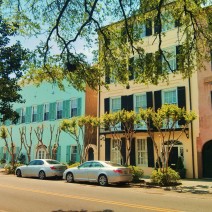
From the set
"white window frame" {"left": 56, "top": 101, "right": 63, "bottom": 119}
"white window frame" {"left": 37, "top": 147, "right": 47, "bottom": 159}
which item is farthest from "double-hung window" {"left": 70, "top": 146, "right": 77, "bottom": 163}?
"white window frame" {"left": 37, "top": 147, "right": 47, "bottom": 159}

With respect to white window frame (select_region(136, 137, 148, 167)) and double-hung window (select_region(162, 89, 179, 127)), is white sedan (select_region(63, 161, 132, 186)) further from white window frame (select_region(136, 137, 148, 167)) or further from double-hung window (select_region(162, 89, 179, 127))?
double-hung window (select_region(162, 89, 179, 127))

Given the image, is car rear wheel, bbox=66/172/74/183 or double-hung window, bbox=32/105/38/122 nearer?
car rear wheel, bbox=66/172/74/183

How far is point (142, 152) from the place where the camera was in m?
24.7

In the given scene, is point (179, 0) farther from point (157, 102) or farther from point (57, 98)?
point (57, 98)

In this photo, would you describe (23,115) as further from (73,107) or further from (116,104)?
(116,104)

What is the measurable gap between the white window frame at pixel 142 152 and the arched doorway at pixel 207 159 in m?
4.37

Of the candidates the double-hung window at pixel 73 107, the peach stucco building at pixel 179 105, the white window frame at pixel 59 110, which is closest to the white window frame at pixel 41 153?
the white window frame at pixel 59 110

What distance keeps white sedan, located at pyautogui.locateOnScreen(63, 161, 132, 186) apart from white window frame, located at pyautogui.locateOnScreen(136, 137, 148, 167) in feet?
19.9

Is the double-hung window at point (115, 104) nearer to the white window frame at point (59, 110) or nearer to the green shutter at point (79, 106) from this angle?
the green shutter at point (79, 106)

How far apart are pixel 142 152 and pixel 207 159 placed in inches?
195

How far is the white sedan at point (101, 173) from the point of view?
17.9 m

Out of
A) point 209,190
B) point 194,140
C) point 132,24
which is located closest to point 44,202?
point 132,24

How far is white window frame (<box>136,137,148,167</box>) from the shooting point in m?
24.5

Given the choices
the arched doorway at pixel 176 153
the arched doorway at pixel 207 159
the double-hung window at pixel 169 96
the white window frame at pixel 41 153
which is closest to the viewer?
the arched doorway at pixel 207 159
